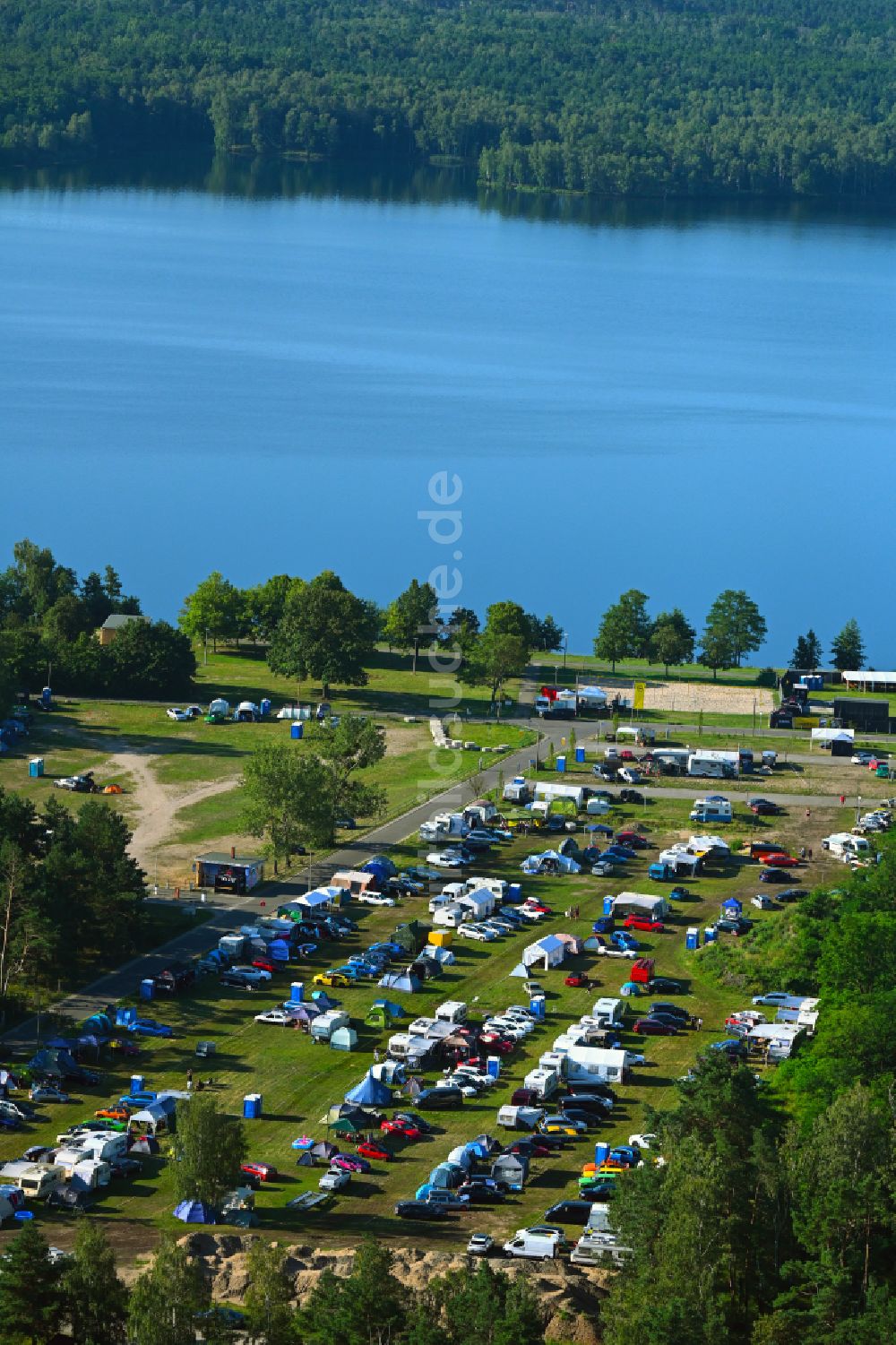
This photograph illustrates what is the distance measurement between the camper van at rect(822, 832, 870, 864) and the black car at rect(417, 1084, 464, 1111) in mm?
13992

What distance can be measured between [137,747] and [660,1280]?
28.4 metres

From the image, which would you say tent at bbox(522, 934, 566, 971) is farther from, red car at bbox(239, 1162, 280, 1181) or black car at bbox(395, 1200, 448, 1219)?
black car at bbox(395, 1200, 448, 1219)

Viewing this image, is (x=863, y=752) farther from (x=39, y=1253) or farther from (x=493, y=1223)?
(x=39, y=1253)

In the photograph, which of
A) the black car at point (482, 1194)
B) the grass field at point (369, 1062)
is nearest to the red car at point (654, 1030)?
the grass field at point (369, 1062)

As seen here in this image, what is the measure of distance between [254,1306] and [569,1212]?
487cm

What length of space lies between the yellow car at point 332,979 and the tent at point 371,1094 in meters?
4.60

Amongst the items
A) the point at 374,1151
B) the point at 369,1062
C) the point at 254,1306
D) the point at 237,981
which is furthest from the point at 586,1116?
the point at 254,1306

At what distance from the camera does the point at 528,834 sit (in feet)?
140

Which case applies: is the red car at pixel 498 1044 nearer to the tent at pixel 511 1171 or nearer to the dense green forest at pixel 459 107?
the tent at pixel 511 1171

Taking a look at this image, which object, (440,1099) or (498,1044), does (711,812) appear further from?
(440,1099)

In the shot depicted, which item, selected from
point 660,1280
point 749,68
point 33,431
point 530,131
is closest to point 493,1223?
point 660,1280

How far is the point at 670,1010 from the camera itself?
107ft

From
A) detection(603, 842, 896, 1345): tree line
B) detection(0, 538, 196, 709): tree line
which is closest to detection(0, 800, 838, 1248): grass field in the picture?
detection(603, 842, 896, 1345): tree line

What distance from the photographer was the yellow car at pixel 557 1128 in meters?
28.0
